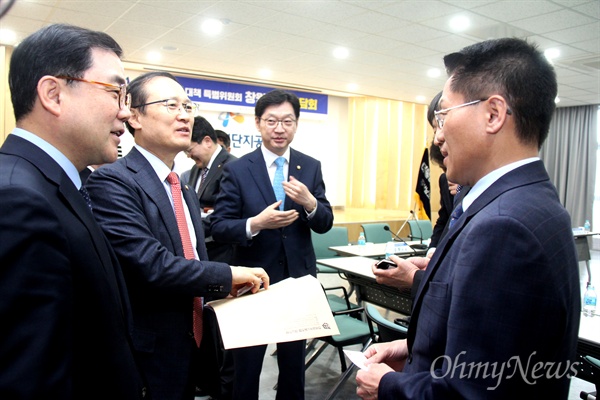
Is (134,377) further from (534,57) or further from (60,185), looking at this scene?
(534,57)

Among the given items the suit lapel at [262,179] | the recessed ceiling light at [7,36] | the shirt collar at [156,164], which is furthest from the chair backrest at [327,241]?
the recessed ceiling light at [7,36]

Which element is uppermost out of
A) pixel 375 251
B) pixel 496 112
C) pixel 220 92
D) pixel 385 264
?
pixel 220 92

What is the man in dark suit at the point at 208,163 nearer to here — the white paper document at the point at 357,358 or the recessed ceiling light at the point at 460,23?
the white paper document at the point at 357,358

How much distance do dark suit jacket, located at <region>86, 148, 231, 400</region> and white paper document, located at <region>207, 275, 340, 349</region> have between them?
10 cm

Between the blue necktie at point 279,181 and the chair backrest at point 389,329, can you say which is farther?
the blue necktie at point 279,181

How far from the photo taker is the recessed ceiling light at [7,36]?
609 centimetres

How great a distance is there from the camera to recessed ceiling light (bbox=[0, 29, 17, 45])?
6.09 metres

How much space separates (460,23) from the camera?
5262mm

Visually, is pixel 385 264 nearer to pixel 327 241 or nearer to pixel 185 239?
pixel 185 239

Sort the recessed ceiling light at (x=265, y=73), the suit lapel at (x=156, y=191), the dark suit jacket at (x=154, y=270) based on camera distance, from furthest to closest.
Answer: the recessed ceiling light at (x=265, y=73), the suit lapel at (x=156, y=191), the dark suit jacket at (x=154, y=270)

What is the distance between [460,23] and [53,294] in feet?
18.4

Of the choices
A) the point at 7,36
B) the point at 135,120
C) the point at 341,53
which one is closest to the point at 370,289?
the point at 135,120

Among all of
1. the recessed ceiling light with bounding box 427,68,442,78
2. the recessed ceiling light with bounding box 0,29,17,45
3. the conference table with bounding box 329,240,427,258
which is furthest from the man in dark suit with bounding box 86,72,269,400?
the recessed ceiling light with bounding box 427,68,442,78

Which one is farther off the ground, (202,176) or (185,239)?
(202,176)
